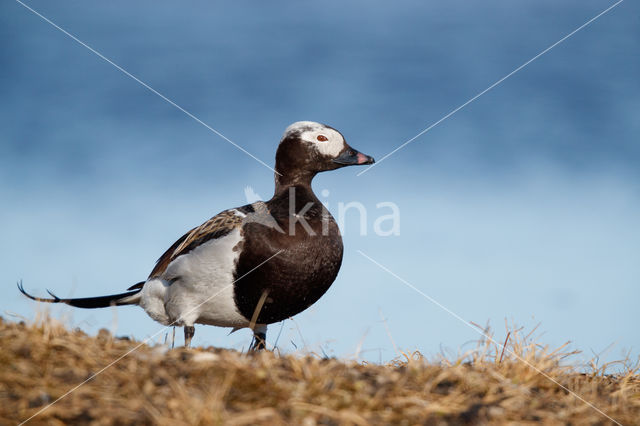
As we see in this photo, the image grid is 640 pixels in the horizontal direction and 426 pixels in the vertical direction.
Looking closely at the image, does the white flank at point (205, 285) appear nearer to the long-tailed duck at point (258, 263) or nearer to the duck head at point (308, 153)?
the long-tailed duck at point (258, 263)

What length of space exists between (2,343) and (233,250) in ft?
7.66

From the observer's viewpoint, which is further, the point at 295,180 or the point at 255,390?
the point at 295,180

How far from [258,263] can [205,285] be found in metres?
0.57

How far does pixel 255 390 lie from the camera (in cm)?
319

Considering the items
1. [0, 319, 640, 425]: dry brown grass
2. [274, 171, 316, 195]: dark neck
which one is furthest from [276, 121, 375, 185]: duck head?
[0, 319, 640, 425]: dry brown grass

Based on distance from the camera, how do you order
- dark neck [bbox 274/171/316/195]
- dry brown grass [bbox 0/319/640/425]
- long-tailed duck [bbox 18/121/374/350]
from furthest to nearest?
dark neck [bbox 274/171/316/195] < long-tailed duck [bbox 18/121/374/350] < dry brown grass [bbox 0/319/640/425]

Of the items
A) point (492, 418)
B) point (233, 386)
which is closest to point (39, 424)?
point (233, 386)

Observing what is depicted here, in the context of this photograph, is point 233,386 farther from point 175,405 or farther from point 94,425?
point 94,425

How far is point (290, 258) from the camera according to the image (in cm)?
566

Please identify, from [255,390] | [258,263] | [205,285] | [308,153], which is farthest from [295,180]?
[255,390]

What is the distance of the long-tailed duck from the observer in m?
5.66

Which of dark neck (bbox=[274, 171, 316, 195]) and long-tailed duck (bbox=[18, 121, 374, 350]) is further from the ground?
dark neck (bbox=[274, 171, 316, 195])

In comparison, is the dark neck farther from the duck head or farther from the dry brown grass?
the dry brown grass

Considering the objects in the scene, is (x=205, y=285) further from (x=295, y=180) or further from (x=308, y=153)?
(x=308, y=153)
